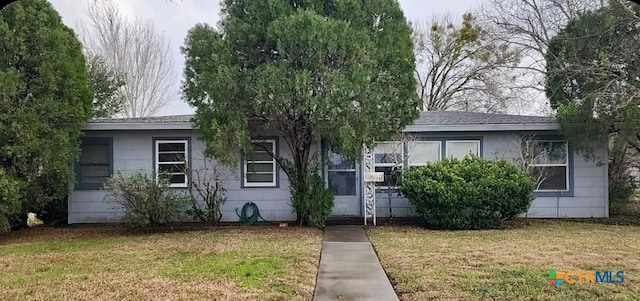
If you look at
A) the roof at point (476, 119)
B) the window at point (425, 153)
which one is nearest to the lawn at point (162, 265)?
the window at point (425, 153)

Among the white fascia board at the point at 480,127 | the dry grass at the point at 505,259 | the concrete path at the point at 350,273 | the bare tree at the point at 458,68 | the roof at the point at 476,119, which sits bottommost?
the concrete path at the point at 350,273

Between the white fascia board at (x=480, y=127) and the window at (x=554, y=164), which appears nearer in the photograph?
the white fascia board at (x=480, y=127)

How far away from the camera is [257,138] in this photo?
1142cm

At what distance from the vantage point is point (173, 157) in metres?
12.1

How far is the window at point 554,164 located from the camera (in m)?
12.2

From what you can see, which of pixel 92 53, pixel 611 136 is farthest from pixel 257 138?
pixel 92 53

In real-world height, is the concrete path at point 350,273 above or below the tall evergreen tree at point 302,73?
below

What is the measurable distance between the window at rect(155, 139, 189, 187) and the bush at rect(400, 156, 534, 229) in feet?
17.2

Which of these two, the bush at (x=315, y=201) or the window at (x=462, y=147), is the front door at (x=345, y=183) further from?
the window at (x=462, y=147)

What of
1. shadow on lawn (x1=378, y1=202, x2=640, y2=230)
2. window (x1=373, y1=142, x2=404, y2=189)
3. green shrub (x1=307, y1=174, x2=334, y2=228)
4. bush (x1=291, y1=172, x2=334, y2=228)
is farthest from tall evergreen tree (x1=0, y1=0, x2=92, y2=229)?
shadow on lawn (x1=378, y1=202, x2=640, y2=230)

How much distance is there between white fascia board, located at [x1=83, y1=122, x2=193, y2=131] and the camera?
11.6 metres

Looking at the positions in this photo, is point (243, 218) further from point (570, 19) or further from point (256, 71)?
point (570, 19)

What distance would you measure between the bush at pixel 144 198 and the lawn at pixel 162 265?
0.44 metres

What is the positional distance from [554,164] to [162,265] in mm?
9411
